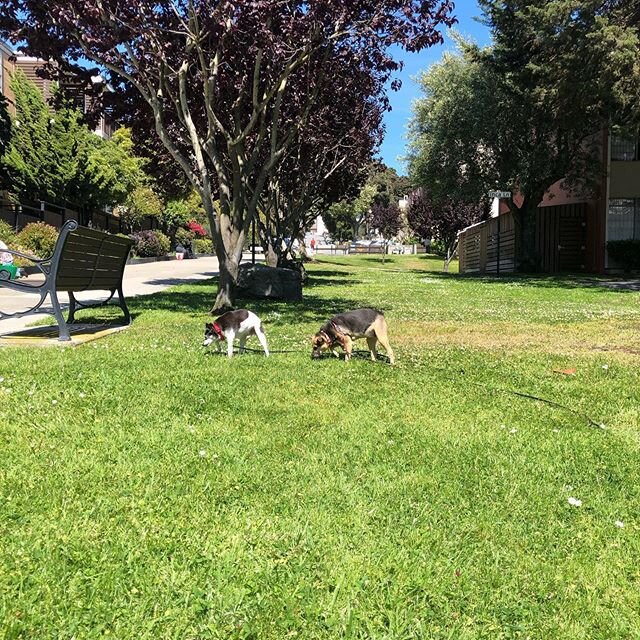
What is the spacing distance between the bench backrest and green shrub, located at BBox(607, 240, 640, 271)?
70.8ft

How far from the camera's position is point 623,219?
2567 cm

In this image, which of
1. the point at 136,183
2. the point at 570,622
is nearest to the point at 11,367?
the point at 570,622

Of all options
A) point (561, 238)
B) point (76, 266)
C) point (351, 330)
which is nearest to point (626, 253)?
point (561, 238)

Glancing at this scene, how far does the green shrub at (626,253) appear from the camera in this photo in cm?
2478

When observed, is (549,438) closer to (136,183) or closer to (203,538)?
(203,538)

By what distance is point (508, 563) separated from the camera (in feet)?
7.99

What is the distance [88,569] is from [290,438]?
1643 millimetres

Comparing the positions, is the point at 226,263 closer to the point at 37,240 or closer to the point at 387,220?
the point at 37,240

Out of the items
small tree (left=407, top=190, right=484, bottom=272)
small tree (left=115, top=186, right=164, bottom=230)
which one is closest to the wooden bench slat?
small tree (left=115, top=186, right=164, bottom=230)

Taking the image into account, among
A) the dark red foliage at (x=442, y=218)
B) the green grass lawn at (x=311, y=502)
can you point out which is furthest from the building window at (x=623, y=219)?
the green grass lawn at (x=311, y=502)

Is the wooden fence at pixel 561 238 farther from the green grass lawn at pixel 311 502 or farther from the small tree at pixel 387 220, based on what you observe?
the small tree at pixel 387 220

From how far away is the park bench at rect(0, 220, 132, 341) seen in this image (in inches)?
267

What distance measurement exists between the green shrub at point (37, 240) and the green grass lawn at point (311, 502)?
60.8 ft

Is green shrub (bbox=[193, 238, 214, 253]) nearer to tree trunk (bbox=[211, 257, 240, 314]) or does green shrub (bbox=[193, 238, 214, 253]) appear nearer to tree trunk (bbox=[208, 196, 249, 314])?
tree trunk (bbox=[208, 196, 249, 314])
